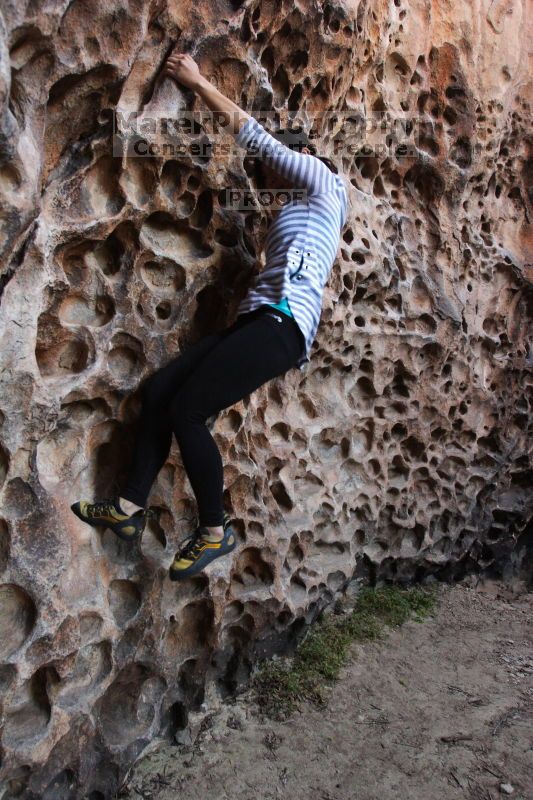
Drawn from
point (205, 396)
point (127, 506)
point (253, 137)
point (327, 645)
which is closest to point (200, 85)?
point (253, 137)

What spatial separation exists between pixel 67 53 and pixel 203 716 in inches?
99.1

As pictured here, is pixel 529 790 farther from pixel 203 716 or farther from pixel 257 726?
pixel 203 716

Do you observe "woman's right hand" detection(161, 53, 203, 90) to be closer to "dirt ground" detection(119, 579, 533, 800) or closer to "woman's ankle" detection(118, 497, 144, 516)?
"woman's ankle" detection(118, 497, 144, 516)

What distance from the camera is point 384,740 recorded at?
300 centimetres

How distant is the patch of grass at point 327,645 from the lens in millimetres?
3195

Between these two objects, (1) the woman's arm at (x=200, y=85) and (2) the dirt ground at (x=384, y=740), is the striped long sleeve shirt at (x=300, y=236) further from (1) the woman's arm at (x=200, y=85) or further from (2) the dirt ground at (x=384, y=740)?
(2) the dirt ground at (x=384, y=740)

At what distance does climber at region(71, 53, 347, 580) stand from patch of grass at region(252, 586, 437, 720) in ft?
3.39

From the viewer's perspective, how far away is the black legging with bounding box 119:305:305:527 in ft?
7.82

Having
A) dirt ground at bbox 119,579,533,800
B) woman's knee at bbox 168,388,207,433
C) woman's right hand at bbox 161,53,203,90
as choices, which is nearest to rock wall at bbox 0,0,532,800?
woman's right hand at bbox 161,53,203,90

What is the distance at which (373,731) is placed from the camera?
3.05m

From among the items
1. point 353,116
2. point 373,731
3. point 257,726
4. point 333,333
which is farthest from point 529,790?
point 353,116

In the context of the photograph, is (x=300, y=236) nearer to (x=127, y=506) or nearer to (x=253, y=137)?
(x=253, y=137)

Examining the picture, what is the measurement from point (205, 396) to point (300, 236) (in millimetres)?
680

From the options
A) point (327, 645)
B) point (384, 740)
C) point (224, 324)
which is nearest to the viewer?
point (224, 324)
